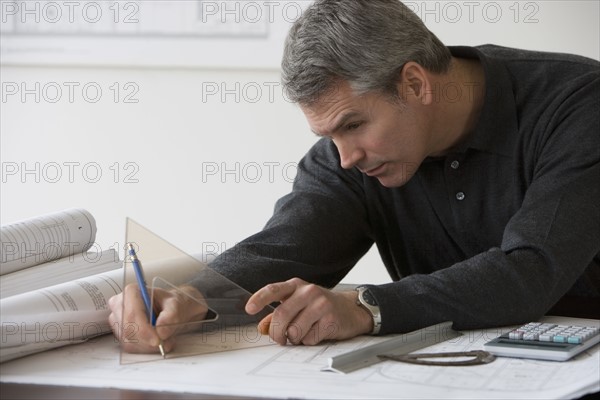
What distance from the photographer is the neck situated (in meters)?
1.63

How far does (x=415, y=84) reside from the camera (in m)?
1.57

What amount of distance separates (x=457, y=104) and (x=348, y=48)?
280 mm

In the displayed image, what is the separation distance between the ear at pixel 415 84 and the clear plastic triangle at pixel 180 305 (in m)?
0.47

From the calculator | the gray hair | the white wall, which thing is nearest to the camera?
the calculator

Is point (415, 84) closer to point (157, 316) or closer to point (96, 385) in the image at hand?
point (157, 316)

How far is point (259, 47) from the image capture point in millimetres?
2734

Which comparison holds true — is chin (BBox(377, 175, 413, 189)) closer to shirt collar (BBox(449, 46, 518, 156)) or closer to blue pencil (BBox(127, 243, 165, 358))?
shirt collar (BBox(449, 46, 518, 156))

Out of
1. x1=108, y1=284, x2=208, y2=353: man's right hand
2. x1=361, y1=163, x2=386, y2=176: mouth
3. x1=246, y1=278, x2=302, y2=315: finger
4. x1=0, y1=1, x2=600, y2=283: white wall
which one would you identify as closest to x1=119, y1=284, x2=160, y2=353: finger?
x1=108, y1=284, x2=208, y2=353: man's right hand

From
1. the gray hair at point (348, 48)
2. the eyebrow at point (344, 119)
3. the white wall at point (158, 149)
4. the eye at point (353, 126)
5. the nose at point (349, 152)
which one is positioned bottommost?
the white wall at point (158, 149)

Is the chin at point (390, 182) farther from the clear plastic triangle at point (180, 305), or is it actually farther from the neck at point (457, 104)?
the clear plastic triangle at point (180, 305)

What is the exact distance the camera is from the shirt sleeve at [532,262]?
4.23ft

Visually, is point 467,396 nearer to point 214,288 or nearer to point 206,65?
point 214,288

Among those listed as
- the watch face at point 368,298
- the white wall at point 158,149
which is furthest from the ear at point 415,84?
the white wall at point 158,149

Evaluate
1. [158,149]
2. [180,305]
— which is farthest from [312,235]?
[158,149]
